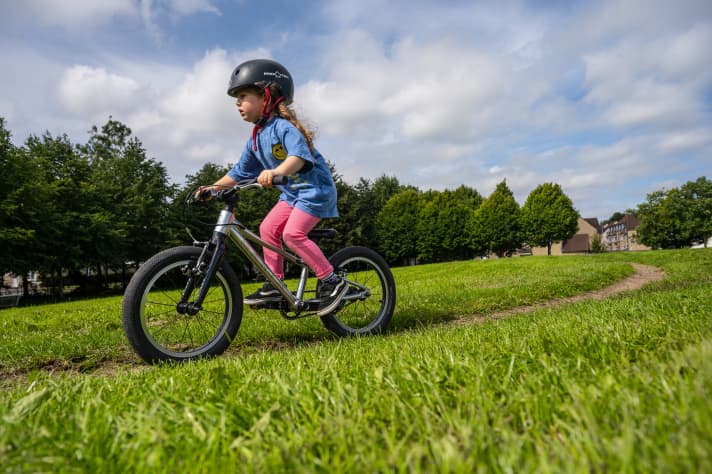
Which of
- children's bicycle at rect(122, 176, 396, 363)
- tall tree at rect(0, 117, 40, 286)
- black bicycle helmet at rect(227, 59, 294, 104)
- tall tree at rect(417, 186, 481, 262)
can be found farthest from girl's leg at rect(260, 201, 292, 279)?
tall tree at rect(417, 186, 481, 262)

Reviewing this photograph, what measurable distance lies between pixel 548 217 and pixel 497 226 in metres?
6.62

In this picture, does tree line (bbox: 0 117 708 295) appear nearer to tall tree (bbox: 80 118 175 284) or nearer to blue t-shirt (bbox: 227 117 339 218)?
tall tree (bbox: 80 118 175 284)

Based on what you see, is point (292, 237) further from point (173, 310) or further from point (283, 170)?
point (173, 310)

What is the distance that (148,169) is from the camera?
42.9 metres

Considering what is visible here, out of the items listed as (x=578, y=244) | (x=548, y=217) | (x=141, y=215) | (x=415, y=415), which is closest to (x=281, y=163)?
(x=415, y=415)

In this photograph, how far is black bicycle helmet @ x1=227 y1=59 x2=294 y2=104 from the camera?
14.0ft

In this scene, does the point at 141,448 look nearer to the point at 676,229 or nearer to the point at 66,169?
the point at 66,169

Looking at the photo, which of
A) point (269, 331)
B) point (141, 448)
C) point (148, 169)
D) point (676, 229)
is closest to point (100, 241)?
point (148, 169)

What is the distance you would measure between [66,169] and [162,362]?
39751 mm

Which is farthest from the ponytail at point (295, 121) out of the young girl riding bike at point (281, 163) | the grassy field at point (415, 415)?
the grassy field at point (415, 415)

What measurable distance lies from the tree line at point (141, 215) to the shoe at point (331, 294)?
4.67 m

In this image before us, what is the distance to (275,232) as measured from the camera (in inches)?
183

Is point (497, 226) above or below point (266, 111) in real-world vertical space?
above

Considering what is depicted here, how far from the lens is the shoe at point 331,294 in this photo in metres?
4.53
